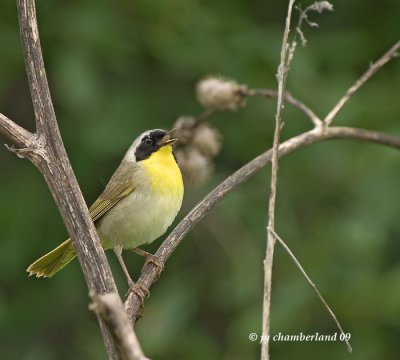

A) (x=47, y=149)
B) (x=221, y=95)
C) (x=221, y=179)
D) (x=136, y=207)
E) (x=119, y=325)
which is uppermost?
(x=221, y=179)

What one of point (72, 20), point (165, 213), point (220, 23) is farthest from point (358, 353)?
point (72, 20)

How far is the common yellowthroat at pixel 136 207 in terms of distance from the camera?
4.16 meters

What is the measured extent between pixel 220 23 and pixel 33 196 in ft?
5.78

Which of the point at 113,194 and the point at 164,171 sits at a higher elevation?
the point at 164,171

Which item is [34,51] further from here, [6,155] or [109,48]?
[6,155]

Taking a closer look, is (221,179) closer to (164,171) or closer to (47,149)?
(164,171)

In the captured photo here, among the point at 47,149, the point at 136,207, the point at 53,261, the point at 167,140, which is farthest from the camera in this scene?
the point at 167,140

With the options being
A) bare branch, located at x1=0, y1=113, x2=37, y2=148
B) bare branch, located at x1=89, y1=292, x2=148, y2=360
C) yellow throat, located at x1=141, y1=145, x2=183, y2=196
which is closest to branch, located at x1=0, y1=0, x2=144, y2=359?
bare branch, located at x1=0, y1=113, x2=37, y2=148

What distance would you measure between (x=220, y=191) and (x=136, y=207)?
Answer: 1.18 m

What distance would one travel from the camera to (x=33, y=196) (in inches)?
228

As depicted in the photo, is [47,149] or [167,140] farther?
[167,140]

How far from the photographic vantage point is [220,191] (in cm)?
313

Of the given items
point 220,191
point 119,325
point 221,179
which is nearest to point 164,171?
point 220,191

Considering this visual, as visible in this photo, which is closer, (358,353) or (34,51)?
(34,51)
